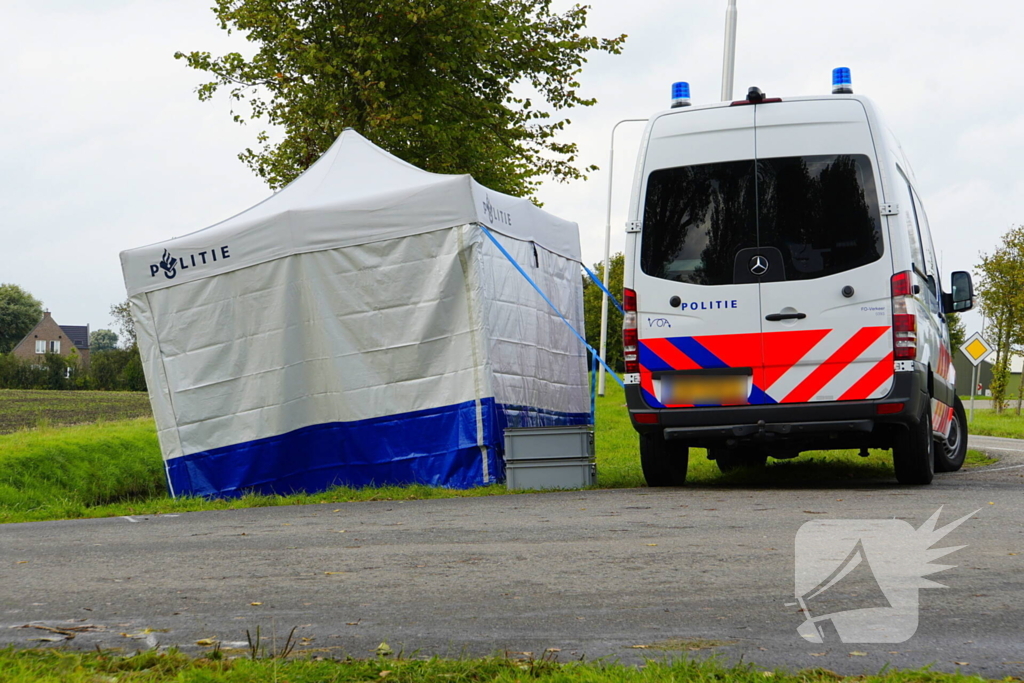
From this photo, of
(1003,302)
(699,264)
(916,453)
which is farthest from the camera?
(1003,302)

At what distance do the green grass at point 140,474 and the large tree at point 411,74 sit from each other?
248 inches

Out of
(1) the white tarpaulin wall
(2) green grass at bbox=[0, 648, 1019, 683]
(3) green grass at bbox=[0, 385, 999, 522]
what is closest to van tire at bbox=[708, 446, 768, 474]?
(3) green grass at bbox=[0, 385, 999, 522]

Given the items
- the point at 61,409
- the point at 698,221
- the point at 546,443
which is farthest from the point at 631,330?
the point at 61,409

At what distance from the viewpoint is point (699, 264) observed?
868 cm

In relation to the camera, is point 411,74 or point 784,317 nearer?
point 784,317

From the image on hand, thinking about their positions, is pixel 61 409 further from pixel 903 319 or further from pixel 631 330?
pixel 903 319

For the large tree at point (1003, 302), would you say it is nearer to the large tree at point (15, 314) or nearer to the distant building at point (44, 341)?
the distant building at point (44, 341)

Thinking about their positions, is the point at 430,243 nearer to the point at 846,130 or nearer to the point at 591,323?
the point at 846,130

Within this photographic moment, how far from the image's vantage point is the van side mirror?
34.9 feet

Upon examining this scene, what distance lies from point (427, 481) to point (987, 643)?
6992 millimetres

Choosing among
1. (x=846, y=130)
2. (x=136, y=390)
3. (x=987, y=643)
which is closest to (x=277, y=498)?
(x=846, y=130)

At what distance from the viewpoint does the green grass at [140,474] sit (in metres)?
9.90

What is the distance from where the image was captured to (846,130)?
852cm

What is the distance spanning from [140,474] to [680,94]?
11.9m
